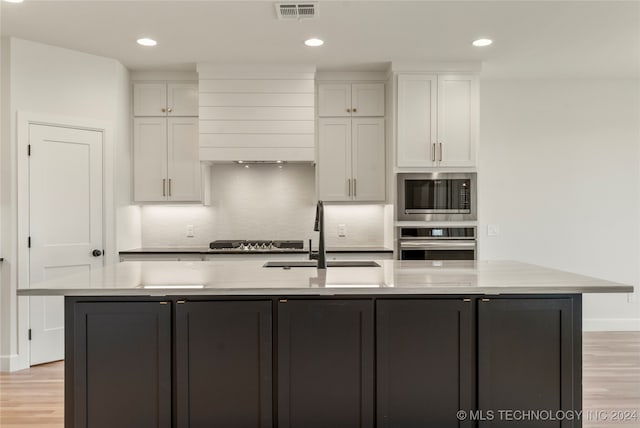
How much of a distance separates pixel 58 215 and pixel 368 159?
2.86 m

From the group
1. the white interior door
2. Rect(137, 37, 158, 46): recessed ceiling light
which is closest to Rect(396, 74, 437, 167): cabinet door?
Rect(137, 37, 158, 46): recessed ceiling light

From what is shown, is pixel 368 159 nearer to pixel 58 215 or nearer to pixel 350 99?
pixel 350 99

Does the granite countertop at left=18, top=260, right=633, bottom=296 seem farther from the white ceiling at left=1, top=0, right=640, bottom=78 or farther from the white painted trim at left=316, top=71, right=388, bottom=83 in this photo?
the white painted trim at left=316, top=71, right=388, bottom=83

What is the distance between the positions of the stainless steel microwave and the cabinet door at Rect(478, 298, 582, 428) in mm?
2237

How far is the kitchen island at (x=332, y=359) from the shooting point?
222 centimetres

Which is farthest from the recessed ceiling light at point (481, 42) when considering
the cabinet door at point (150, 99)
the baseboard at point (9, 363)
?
the baseboard at point (9, 363)

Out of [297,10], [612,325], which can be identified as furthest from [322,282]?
[612,325]

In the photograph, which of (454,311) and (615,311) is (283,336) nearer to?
(454,311)

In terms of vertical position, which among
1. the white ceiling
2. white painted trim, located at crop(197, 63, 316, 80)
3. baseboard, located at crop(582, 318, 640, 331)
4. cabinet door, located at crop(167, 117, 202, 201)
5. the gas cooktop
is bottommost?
baseboard, located at crop(582, 318, 640, 331)

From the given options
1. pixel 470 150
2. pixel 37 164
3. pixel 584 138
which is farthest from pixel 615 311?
pixel 37 164

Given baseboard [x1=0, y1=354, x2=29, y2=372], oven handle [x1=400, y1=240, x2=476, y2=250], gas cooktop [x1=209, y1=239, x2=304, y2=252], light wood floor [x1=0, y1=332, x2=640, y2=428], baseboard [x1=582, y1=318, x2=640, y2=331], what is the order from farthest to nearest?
1. baseboard [x1=582, y1=318, x2=640, y2=331]
2. gas cooktop [x1=209, y1=239, x2=304, y2=252]
3. oven handle [x1=400, y1=240, x2=476, y2=250]
4. baseboard [x1=0, y1=354, x2=29, y2=372]
5. light wood floor [x1=0, y1=332, x2=640, y2=428]

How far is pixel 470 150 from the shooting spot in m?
4.45

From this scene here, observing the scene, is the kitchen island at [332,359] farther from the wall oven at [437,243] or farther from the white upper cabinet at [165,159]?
the white upper cabinet at [165,159]

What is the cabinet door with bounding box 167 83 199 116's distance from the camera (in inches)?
185
